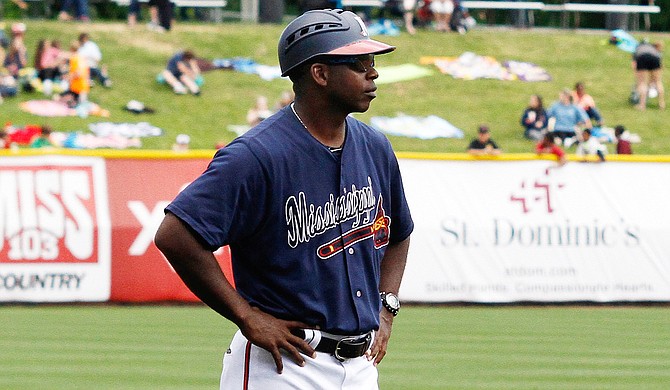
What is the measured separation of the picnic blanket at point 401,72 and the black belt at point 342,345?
25525 millimetres

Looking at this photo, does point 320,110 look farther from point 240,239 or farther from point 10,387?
point 10,387

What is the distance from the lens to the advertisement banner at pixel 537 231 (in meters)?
15.0

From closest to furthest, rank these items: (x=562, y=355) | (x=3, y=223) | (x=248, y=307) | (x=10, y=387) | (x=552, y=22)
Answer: (x=248, y=307)
(x=10, y=387)
(x=562, y=355)
(x=3, y=223)
(x=552, y=22)

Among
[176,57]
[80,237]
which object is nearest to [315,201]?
[80,237]

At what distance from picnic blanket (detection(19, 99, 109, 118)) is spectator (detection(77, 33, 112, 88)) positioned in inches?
50.0

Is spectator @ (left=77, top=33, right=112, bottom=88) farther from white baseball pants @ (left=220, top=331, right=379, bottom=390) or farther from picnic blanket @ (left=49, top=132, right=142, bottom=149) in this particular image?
white baseball pants @ (left=220, top=331, right=379, bottom=390)

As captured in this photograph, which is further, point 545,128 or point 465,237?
point 545,128

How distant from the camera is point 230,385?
13.0 ft

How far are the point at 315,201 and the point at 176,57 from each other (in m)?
23.6

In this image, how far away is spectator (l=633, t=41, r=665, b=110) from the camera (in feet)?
88.2

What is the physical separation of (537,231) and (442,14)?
710 inches

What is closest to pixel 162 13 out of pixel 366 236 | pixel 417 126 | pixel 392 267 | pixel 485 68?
pixel 417 126

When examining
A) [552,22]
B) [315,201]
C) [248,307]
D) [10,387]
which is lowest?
[552,22]

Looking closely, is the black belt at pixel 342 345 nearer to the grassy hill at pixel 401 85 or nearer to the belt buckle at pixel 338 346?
the belt buckle at pixel 338 346
